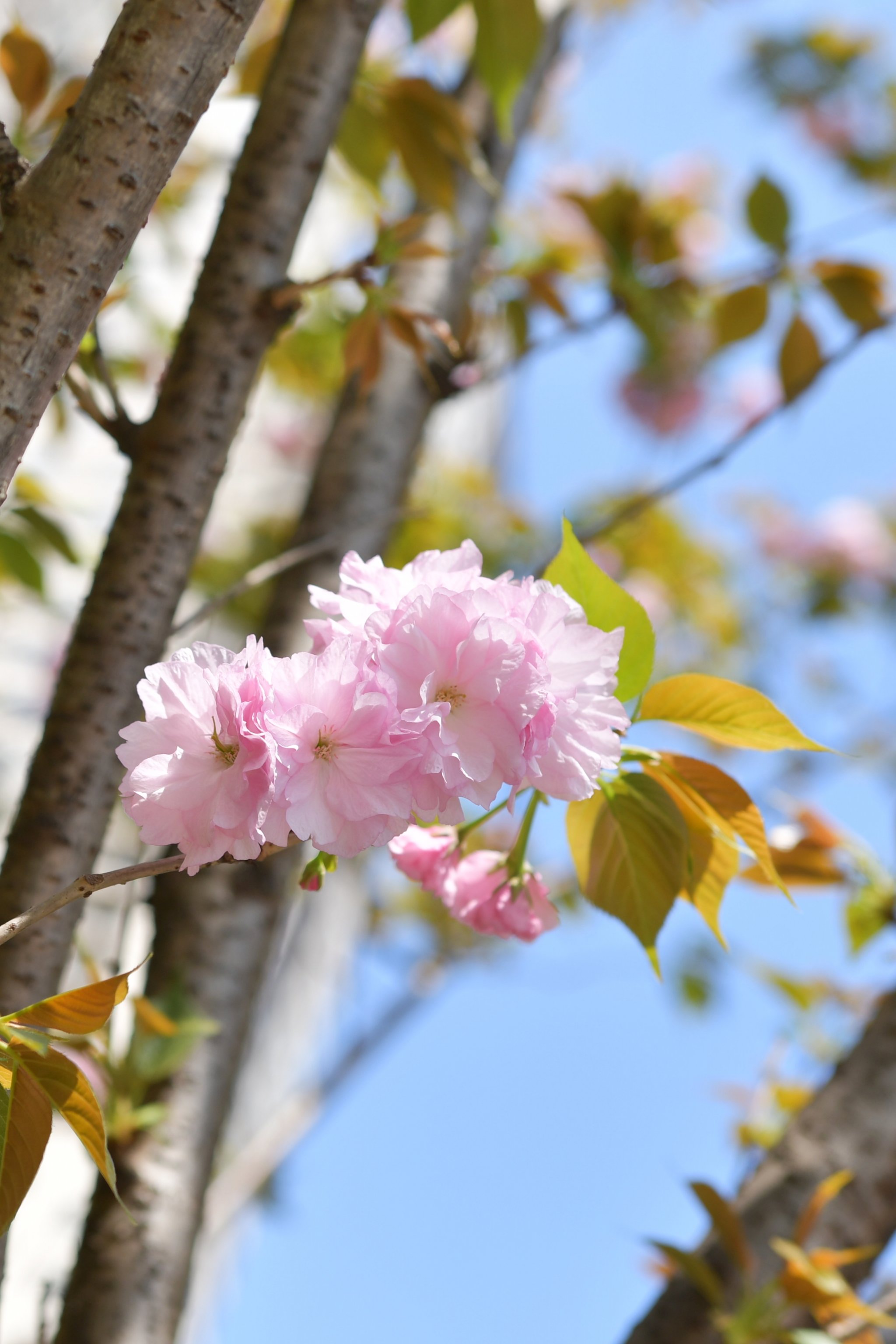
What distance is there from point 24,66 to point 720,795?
0.52m

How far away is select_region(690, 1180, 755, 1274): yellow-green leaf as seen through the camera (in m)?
0.58

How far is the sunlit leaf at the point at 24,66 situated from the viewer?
54cm

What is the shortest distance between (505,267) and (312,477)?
280 millimetres

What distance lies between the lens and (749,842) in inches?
13.2

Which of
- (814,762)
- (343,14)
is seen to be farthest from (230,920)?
(814,762)

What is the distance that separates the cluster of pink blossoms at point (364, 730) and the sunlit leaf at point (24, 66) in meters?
0.44

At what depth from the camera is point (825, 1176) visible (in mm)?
611

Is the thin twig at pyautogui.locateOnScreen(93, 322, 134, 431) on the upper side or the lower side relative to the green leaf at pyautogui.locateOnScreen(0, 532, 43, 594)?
lower

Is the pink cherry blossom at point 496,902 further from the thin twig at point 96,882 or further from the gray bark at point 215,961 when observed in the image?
the gray bark at point 215,961

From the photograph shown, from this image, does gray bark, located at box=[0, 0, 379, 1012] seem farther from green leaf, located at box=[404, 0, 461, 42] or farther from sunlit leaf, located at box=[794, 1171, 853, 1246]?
sunlit leaf, located at box=[794, 1171, 853, 1246]

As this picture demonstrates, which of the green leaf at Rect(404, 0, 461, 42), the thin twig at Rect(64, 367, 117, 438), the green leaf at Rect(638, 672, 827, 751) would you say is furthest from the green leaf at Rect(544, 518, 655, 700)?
the green leaf at Rect(404, 0, 461, 42)

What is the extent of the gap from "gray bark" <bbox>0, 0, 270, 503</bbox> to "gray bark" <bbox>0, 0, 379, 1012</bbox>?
0.15 meters

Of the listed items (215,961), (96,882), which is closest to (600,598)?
(96,882)

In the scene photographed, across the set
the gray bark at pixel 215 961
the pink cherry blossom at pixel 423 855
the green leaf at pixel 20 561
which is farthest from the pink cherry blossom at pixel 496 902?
the green leaf at pixel 20 561
